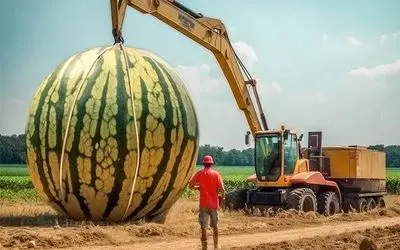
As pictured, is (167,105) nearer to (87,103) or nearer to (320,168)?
(87,103)

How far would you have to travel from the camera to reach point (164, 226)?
480 inches

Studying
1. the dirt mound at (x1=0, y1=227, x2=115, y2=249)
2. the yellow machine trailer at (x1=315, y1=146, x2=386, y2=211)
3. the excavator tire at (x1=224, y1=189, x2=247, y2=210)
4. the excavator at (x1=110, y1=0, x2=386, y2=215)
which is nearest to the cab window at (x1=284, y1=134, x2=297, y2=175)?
the excavator at (x1=110, y1=0, x2=386, y2=215)

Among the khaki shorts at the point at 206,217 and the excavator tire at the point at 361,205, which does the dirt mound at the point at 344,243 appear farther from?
the excavator tire at the point at 361,205

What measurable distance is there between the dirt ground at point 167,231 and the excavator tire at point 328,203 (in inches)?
57.3

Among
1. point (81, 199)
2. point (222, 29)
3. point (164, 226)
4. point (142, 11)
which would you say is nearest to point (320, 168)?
point (222, 29)

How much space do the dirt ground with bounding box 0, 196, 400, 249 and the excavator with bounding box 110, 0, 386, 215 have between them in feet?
4.44

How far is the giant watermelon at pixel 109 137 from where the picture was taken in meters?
11.3

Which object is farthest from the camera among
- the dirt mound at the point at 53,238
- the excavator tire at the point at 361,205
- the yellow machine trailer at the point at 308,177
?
the excavator tire at the point at 361,205

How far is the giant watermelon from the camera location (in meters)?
11.3

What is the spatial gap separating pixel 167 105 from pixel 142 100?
50 cm

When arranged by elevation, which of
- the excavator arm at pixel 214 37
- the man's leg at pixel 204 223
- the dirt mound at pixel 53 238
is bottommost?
the dirt mound at pixel 53 238

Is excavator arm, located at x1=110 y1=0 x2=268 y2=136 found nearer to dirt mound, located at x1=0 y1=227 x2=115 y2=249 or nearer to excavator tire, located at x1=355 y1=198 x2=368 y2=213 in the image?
excavator tire, located at x1=355 y1=198 x2=368 y2=213

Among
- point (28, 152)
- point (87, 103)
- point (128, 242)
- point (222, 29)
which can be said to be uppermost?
point (222, 29)

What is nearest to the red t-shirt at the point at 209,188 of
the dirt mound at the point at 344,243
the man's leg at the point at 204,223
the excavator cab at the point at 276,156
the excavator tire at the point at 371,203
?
the man's leg at the point at 204,223
